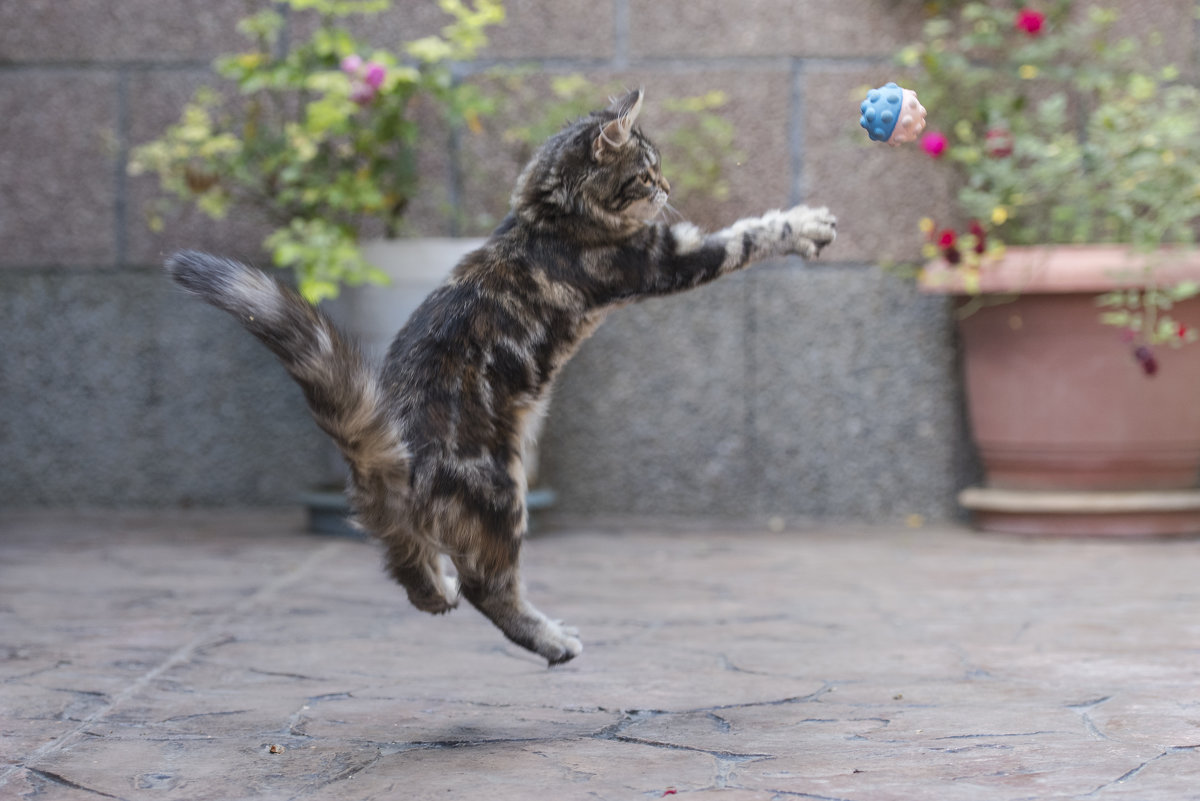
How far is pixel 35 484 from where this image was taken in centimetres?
502

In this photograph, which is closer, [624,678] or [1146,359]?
[624,678]

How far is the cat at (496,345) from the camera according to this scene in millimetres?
1967

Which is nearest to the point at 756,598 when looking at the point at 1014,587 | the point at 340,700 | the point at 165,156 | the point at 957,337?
the point at 1014,587

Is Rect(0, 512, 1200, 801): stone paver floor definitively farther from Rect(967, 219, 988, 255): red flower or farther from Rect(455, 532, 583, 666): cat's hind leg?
Rect(967, 219, 988, 255): red flower

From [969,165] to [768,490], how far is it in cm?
139

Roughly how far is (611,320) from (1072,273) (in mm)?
1626

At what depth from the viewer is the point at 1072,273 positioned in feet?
13.8

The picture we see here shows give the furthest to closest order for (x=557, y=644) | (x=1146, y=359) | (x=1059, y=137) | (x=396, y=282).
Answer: (x=1059, y=137) < (x=396, y=282) < (x=1146, y=359) < (x=557, y=644)

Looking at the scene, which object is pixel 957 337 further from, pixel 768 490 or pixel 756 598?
pixel 756 598

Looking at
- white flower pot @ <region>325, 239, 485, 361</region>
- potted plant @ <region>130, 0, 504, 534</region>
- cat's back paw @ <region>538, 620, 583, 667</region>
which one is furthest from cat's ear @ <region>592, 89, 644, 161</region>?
white flower pot @ <region>325, 239, 485, 361</region>

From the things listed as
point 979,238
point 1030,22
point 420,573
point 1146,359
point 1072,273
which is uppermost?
point 1030,22

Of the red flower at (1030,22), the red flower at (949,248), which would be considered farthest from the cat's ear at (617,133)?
the red flower at (1030,22)

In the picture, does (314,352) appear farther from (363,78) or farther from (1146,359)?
(1146,359)

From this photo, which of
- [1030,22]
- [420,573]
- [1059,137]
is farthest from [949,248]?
[420,573]
